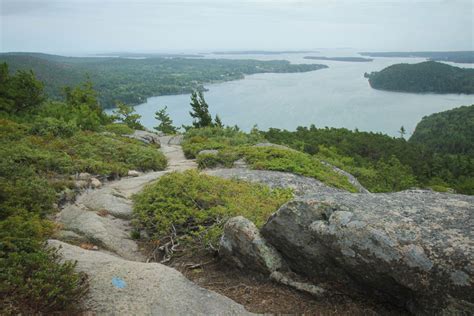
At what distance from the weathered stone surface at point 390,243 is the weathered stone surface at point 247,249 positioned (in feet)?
0.53

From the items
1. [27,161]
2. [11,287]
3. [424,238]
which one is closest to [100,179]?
[27,161]

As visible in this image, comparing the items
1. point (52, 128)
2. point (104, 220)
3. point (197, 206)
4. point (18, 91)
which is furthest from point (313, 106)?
point (104, 220)

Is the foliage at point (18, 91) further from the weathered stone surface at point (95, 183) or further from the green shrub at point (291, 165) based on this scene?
the green shrub at point (291, 165)

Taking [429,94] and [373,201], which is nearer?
[373,201]

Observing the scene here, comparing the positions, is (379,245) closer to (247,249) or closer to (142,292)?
(247,249)

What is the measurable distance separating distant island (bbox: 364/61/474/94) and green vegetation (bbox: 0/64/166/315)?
138 meters

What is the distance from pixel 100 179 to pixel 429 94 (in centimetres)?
15323

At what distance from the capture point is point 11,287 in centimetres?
388

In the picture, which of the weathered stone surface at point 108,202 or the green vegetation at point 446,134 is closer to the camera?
the weathered stone surface at point 108,202

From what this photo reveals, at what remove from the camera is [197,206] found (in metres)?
7.88

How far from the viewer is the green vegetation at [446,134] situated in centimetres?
7800

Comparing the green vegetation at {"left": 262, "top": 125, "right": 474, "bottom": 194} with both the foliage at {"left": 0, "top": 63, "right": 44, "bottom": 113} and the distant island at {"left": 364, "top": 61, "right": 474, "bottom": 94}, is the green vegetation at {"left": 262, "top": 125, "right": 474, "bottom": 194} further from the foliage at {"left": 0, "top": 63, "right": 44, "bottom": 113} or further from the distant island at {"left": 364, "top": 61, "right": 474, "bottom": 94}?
the distant island at {"left": 364, "top": 61, "right": 474, "bottom": 94}

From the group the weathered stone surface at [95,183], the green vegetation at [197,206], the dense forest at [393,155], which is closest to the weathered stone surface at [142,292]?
the green vegetation at [197,206]

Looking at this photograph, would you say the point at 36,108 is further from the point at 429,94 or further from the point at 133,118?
the point at 429,94
